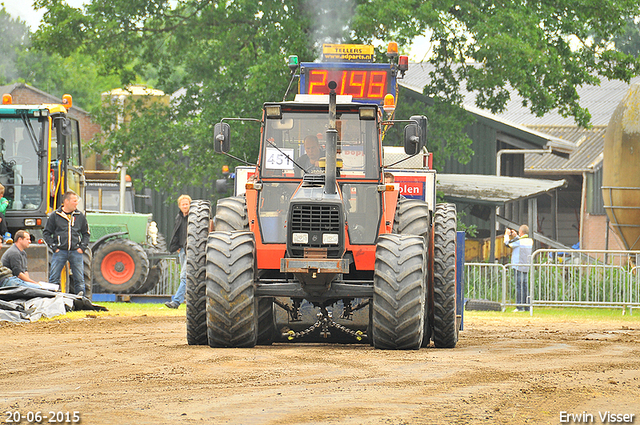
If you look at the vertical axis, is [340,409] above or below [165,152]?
below

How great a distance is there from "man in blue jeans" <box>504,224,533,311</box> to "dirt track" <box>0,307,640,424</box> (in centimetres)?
815

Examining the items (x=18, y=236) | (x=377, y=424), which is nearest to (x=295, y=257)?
(x=377, y=424)

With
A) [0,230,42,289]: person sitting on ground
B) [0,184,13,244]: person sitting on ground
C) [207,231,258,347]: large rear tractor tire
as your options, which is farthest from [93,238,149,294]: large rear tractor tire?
[207,231,258,347]: large rear tractor tire

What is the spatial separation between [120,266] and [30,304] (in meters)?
7.24

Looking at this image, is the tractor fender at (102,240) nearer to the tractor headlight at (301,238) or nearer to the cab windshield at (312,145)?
the cab windshield at (312,145)

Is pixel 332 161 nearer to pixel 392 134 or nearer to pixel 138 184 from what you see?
pixel 392 134

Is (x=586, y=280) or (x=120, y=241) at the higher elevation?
(x=120, y=241)

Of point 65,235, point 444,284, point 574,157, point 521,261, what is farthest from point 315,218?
point 574,157

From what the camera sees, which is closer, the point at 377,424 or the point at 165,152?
the point at 377,424

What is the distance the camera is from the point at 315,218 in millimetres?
9562

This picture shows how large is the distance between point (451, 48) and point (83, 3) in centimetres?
1003

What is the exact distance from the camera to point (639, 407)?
6.38 metres

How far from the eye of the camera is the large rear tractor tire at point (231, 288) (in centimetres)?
946

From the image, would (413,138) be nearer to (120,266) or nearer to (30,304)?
(30,304)
